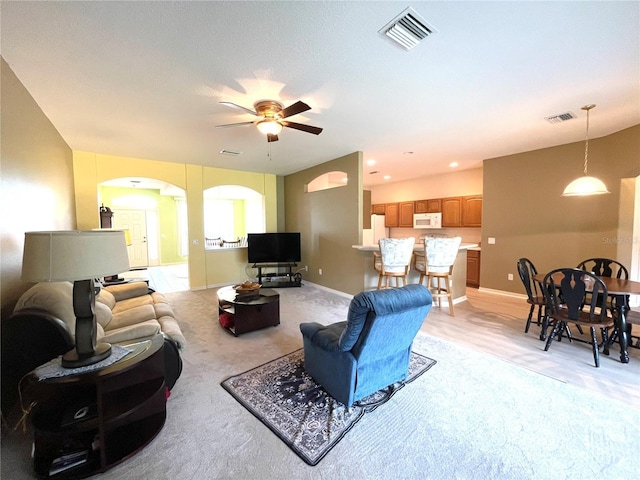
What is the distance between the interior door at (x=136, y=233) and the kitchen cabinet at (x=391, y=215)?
8397 mm

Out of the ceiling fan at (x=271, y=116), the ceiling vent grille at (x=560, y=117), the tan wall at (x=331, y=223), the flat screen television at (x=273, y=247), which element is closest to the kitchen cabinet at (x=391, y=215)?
the tan wall at (x=331, y=223)

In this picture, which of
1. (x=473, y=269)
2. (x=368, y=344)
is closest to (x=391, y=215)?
(x=473, y=269)

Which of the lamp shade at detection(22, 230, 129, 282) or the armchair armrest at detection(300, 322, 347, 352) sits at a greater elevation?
the lamp shade at detection(22, 230, 129, 282)

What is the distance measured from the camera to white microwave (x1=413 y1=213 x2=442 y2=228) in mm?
6812

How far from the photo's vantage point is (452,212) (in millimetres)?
6539

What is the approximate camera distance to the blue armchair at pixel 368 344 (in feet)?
5.87

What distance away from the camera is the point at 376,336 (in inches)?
72.8

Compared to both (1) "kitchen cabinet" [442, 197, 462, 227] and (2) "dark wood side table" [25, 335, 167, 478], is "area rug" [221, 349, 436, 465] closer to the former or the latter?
(2) "dark wood side table" [25, 335, 167, 478]

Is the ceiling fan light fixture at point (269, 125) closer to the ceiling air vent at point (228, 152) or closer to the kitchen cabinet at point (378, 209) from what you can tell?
the ceiling air vent at point (228, 152)

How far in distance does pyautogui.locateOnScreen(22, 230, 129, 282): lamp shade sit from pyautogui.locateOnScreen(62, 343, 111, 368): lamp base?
53cm

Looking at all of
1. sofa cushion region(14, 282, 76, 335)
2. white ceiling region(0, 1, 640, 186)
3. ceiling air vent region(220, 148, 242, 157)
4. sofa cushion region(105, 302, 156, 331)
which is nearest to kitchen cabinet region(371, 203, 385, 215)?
white ceiling region(0, 1, 640, 186)

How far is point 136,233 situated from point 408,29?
1024cm

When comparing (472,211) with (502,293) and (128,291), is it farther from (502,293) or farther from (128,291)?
(128,291)

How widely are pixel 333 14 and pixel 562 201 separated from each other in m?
5.11
